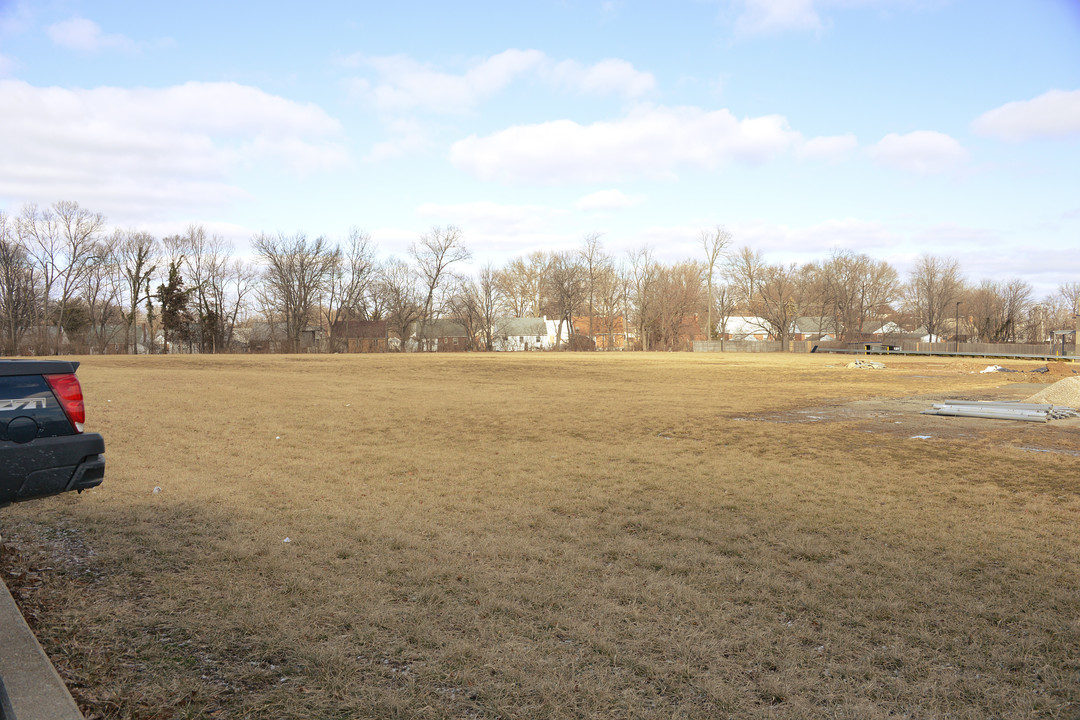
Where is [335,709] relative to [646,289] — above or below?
below

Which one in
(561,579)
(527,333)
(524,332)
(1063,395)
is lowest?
(561,579)

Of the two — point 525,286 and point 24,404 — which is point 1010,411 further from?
point 525,286

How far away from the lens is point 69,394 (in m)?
4.62

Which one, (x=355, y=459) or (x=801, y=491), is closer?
(x=801, y=491)

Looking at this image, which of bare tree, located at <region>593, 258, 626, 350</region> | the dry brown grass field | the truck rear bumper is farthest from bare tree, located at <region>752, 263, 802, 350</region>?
the truck rear bumper

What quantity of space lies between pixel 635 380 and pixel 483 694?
2532 centimetres

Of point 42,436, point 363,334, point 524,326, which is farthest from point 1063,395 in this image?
point 524,326

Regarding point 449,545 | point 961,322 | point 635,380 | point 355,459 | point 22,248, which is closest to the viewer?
point 449,545

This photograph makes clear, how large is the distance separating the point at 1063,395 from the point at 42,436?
68.1 feet

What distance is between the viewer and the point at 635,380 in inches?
1109

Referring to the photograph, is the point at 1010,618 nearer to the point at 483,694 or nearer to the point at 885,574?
the point at 885,574

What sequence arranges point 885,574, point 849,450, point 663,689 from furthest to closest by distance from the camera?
1. point 849,450
2. point 885,574
3. point 663,689

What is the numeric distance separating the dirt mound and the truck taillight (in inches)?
785

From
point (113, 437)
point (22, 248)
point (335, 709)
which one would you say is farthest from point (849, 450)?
point (22, 248)
